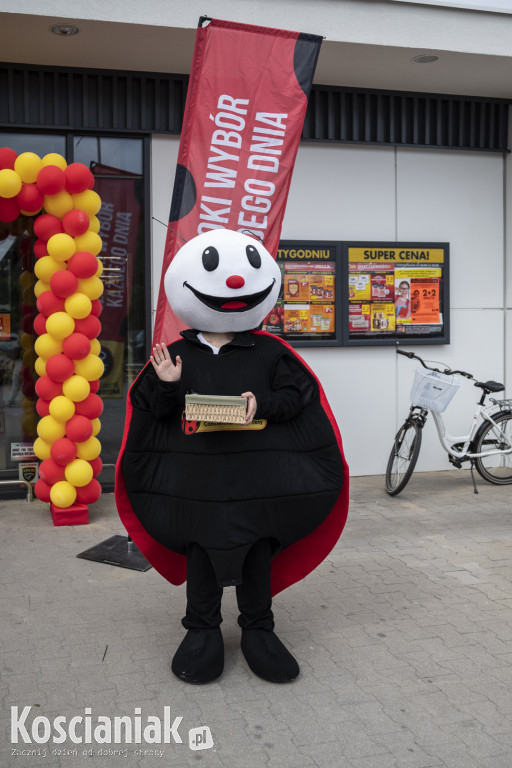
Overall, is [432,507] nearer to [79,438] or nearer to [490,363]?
[490,363]

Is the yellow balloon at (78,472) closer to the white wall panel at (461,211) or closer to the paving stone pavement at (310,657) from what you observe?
the paving stone pavement at (310,657)

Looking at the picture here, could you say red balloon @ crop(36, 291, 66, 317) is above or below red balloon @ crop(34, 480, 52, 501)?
above

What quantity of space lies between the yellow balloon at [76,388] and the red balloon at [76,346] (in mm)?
173

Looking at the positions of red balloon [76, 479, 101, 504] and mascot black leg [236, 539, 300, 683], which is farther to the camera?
red balloon [76, 479, 101, 504]

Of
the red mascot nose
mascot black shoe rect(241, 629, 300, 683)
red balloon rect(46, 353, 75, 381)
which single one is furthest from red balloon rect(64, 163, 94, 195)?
mascot black shoe rect(241, 629, 300, 683)

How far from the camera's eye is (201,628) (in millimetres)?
3820

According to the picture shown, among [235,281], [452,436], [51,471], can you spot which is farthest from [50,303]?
[452,436]

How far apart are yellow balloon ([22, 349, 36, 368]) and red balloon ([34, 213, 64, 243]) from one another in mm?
1562

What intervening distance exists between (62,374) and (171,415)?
8.20 feet

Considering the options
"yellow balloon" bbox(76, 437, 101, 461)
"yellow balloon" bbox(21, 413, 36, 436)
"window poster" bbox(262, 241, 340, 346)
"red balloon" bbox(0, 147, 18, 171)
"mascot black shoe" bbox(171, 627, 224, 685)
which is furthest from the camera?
"window poster" bbox(262, 241, 340, 346)

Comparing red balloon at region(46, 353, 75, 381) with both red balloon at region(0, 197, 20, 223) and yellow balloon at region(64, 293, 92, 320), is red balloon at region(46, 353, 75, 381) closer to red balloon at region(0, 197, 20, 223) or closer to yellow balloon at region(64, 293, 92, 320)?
yellow balloon at region(64, 293, 92, 320)

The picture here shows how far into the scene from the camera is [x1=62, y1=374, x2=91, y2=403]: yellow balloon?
239 inches

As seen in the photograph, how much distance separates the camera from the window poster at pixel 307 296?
25.8 ft

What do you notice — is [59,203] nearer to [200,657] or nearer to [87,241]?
[87,241]
